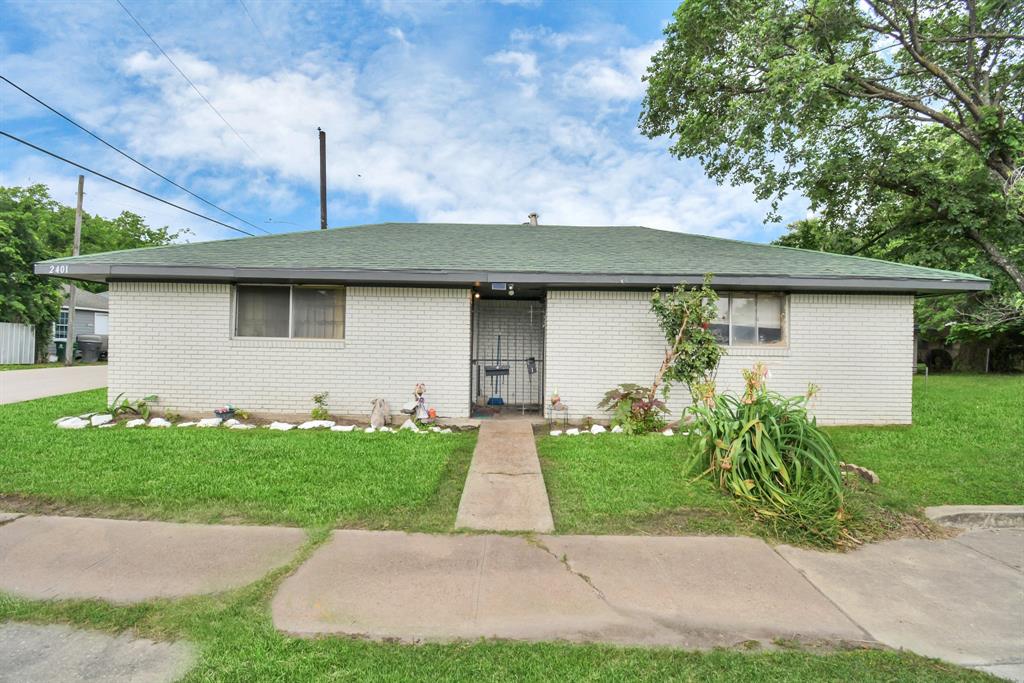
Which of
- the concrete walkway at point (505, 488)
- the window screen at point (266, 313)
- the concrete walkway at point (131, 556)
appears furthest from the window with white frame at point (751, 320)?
the window screen at point (266, 313)

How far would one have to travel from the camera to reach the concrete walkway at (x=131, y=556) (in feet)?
9.07

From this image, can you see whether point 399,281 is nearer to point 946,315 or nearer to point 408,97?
point 408,97

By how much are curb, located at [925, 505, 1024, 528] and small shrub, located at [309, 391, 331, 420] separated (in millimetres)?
7603

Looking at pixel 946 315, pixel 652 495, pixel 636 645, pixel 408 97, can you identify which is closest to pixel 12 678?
pixel 636 645

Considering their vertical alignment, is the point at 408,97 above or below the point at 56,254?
above

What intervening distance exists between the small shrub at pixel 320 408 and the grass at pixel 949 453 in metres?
7.44

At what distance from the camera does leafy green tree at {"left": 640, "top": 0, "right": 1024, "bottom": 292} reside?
10.8 m

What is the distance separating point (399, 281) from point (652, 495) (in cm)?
488

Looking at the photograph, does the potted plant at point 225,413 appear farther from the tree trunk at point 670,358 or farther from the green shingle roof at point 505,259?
the tree trunk at point 670,358

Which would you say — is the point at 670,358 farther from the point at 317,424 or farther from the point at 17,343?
the point at 17,343

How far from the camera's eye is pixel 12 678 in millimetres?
2035

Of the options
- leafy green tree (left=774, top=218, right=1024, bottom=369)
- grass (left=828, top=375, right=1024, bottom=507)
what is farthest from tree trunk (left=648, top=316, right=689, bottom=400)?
leafy green tree (left=774, top=218, right=1024, bottom=369)

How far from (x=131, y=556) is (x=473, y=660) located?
2.68 metres

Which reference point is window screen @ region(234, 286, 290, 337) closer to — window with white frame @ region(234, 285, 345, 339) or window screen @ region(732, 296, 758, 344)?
window with white frame @ region(234, 285, 345, 339)
